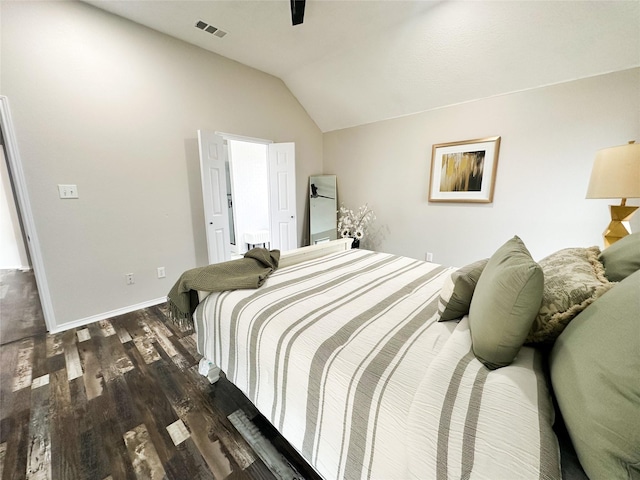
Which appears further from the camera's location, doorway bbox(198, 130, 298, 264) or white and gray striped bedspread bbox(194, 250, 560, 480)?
doorway bbox(198, 130, 298, 264)

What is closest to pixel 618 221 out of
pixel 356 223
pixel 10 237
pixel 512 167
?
pixel 512 167

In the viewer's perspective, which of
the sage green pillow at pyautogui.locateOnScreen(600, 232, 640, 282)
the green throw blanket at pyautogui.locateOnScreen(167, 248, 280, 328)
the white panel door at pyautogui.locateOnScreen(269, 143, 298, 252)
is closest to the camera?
the sage green pillow at pyautogui.locateOnScreen(600, 232, 640, 282)

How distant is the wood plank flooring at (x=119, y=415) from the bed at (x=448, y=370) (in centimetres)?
31

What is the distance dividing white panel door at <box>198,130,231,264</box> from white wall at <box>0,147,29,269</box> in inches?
142

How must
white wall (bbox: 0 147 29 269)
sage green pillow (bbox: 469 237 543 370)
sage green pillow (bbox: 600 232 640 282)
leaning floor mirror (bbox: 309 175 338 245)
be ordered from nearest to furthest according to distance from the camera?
sage green pillow (bbox: 469 237 543 370) → sage green pillow (bbox: 600 232 640 282) → white wall (bbox: 0 147 29 269) → leaning floor mirror (bbox: 309 175 338 245)

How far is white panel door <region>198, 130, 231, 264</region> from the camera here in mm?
2885

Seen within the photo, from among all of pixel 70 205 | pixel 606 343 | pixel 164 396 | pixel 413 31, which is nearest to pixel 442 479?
pixel 606 343

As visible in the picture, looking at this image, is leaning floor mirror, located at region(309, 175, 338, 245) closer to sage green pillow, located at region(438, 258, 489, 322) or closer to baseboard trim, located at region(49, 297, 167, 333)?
baseboard trim, located at region(49, 297, 167, 333)

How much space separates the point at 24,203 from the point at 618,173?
4393mm

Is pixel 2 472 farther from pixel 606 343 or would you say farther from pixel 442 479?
pixel 606 343

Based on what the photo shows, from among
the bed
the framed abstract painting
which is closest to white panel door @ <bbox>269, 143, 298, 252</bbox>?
the framed abstract painting

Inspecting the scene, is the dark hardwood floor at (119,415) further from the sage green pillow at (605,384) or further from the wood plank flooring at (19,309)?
the sage green pillow at (605,384)

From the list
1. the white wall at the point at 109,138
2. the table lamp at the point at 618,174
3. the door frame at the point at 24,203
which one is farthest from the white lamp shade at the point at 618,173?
the door frame at the point at 24,203

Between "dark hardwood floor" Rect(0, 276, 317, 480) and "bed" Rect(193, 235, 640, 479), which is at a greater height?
"bed" Rect(193, 235, 640, 479)
